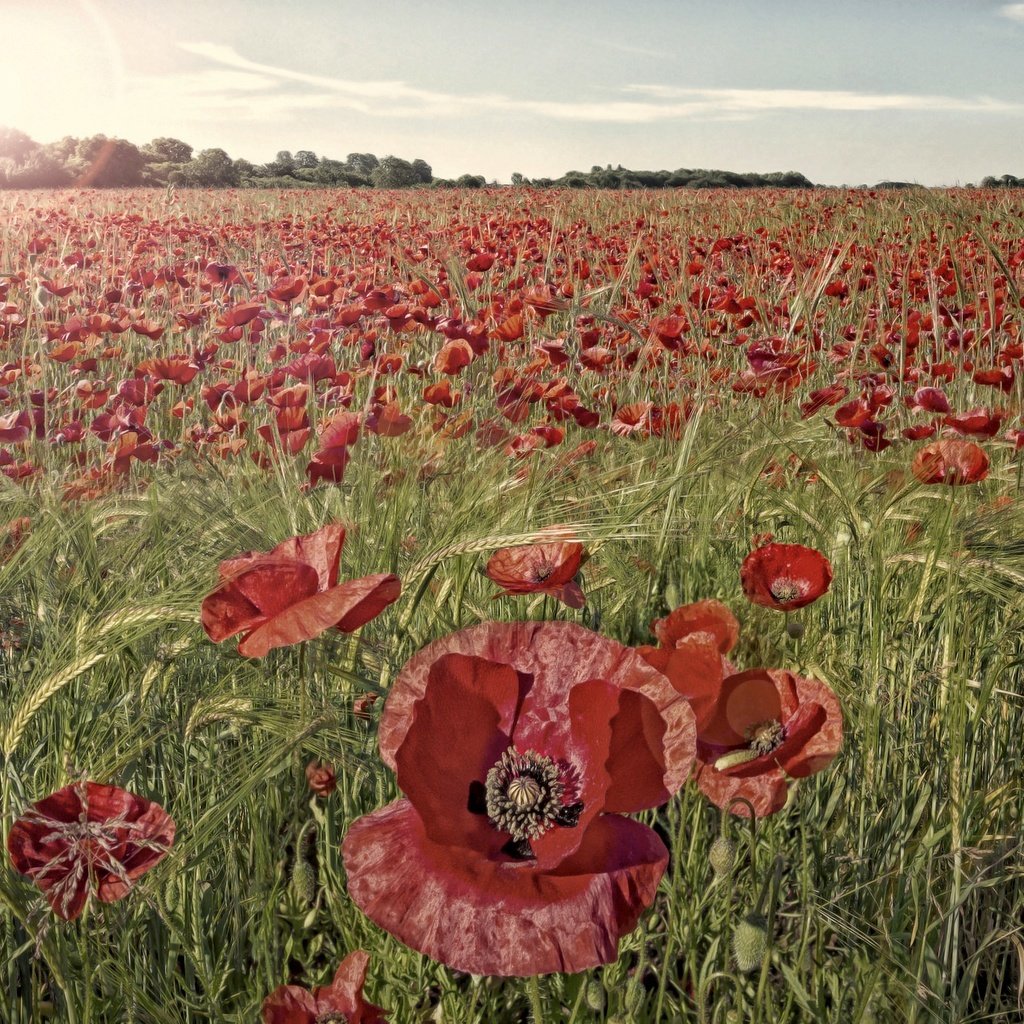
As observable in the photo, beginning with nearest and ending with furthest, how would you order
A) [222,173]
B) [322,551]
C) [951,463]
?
[322,551], [951,463], [222,173]

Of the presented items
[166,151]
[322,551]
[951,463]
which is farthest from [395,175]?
[322,551]

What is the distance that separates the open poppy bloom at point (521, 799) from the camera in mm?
580

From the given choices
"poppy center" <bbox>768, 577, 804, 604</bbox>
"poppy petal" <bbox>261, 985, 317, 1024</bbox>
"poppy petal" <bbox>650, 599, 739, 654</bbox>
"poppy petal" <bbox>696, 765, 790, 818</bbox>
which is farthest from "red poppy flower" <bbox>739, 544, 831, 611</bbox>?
"poppy petal" <bbox>261, 985, 317, 1024</bbox>

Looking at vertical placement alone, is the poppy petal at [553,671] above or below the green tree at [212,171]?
below

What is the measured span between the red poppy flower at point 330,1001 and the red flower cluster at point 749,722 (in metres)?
0.29

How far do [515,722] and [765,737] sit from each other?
0.72 feet

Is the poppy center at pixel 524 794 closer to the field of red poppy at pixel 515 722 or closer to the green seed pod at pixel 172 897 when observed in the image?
the field of red poppy at pixel 515 722

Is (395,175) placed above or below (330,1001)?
above

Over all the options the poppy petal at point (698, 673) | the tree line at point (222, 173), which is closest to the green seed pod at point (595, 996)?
the poppy petal at point (698, 673)

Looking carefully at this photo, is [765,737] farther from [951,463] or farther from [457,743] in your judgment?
[951,463]

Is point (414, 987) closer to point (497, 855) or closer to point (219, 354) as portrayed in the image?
point (497, 855)

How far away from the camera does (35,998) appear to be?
0.96 metres

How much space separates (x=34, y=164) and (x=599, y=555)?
3249cm

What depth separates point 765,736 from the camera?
0.79 meters
